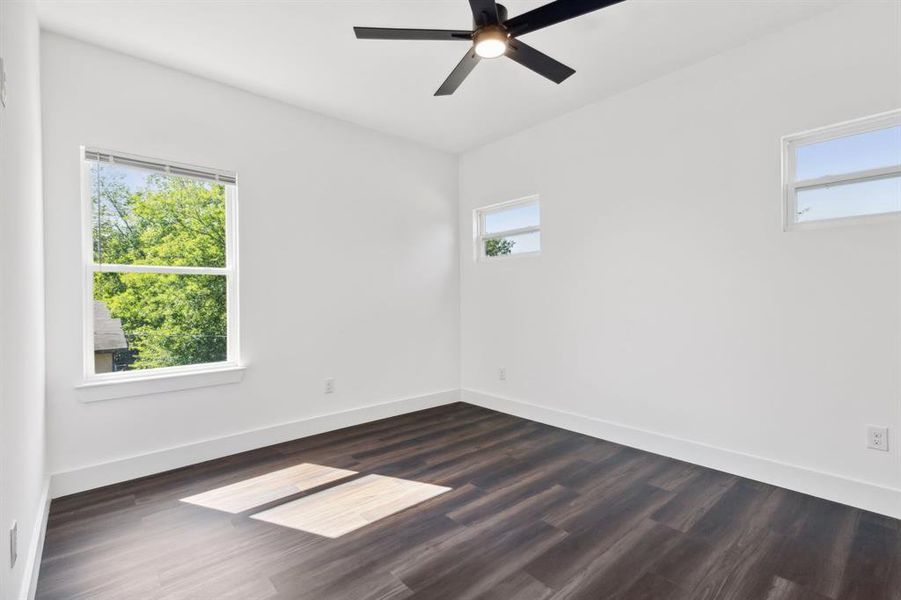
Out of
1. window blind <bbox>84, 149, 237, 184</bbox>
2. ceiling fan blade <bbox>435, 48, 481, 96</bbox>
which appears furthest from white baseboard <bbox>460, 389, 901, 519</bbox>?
window blind <bbox>84, 149, 237, 184</bbox>

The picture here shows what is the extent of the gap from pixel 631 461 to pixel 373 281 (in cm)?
262

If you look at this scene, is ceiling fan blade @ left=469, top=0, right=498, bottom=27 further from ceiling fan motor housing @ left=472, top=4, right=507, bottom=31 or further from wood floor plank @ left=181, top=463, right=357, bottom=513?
wood floor plank @ left=181, top=463, right=357, bottom=513

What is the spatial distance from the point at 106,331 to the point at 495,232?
132 inches

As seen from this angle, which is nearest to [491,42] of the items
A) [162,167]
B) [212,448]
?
Answer: [162,167]

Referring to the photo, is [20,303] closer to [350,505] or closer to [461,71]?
[350,505]

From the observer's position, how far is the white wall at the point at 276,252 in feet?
8.46

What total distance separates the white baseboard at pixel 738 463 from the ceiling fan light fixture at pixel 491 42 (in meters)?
2.78

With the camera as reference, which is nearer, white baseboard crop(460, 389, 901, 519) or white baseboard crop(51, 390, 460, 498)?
white baseboard crop(460, 389, 901, 519)

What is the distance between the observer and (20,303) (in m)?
1.63

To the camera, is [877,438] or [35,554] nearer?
[35,554]

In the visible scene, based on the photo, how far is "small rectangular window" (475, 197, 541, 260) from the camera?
4148mm

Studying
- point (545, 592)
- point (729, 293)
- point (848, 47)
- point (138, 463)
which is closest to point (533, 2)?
point (848, 47)

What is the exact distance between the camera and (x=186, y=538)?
2.10 metres

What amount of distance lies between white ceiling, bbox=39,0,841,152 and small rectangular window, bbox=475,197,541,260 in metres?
0.98
